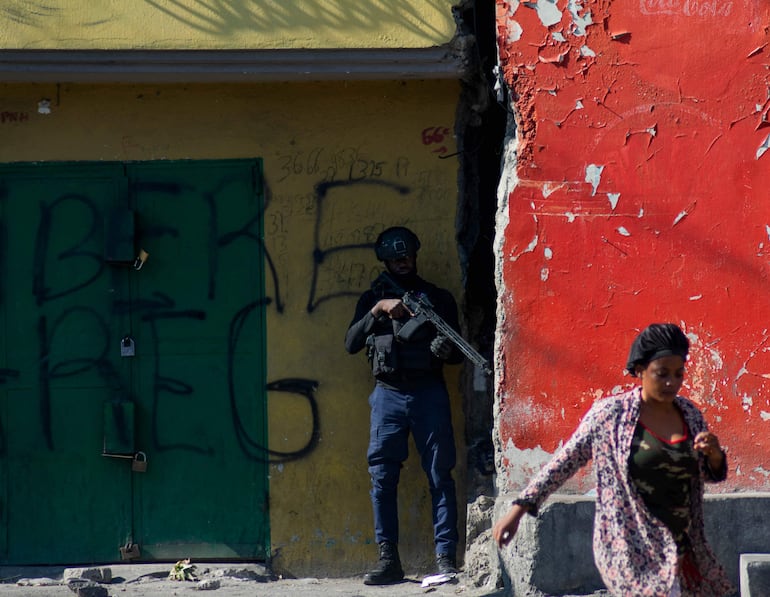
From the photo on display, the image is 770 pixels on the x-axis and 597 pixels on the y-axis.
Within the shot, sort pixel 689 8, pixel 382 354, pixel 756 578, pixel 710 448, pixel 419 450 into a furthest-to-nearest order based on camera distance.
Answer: pixel 419 450
pixel 382 354
pixel 689 8
pixel 756 578
pixel 710 448

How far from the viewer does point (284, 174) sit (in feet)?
24.0

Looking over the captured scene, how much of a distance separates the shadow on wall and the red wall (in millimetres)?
576

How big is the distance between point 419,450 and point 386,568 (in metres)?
0.67

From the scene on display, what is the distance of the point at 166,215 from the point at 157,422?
122 centimetres

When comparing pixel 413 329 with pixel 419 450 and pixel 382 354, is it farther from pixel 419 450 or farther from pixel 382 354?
pixel 419 450

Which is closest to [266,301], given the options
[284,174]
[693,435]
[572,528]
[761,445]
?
[284,174]

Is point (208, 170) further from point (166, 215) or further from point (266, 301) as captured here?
point (266, 301)

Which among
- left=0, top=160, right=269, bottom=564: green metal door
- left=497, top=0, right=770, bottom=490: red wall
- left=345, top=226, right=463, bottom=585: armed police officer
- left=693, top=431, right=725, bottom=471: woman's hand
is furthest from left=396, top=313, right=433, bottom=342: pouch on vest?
left=693, top=431, right=725, bottom=471: woman's hand

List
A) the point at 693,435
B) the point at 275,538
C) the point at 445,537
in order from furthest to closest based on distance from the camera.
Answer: the point at 275,538 < the point at 445,537 < the point at 693,435

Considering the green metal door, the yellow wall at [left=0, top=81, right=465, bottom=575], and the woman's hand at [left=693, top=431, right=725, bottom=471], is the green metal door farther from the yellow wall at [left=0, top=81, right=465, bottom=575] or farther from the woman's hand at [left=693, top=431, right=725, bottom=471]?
the woman's hand at [left=693, top=431, right=725, bottom=471]

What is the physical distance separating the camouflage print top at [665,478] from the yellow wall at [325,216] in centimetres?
285

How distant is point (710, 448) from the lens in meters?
4.37

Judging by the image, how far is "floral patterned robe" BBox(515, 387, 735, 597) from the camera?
4.38 metres

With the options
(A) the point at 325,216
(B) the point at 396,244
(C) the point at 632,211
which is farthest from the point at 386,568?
(C) the point at 632,211
